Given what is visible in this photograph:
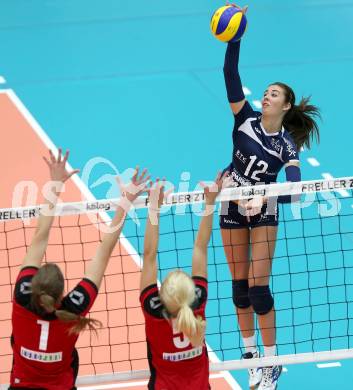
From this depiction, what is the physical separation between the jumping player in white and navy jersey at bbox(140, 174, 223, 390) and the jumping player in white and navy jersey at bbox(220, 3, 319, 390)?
4.67 ft

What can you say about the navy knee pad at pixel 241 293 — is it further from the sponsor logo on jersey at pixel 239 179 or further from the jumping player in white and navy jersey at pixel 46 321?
the jumping player in white and navy jersey at pixel 46 321

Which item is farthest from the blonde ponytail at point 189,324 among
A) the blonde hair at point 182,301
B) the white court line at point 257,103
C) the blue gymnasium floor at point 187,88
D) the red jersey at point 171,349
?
the white court line at point 257,103

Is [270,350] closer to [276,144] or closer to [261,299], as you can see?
[261,299]

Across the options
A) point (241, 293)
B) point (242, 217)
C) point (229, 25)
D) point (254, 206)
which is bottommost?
point (241, 293)

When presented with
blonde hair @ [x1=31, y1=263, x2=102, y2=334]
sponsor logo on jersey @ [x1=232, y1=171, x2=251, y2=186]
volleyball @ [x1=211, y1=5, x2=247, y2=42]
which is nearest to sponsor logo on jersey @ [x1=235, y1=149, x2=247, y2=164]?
sponsor logo on jersey @ [x1=232, y1=171, x2=251, y2=186]

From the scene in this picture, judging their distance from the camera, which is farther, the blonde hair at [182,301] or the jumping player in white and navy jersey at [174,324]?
the jumping player in white and navy jersey at [174,324]

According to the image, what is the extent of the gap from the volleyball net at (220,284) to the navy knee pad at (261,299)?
0.46 meters

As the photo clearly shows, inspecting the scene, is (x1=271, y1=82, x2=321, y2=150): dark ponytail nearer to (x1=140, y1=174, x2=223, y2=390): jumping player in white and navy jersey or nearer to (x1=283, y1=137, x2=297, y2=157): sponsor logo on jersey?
(x1=283, y1=137, x2=297, y2=157): sponsor logo on jersey

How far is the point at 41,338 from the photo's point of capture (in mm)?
6402

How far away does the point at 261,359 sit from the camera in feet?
26.4

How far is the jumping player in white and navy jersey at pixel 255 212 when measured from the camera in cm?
827

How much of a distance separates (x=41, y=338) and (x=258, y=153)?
2.86 metres

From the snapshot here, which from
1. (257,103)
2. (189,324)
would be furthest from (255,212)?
(257,103)

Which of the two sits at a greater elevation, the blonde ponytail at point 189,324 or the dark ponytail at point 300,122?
the dark ponytail at point 300,122
